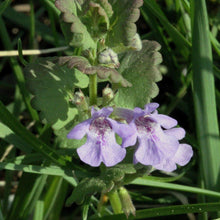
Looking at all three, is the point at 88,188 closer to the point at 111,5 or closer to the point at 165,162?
the point at 165,162

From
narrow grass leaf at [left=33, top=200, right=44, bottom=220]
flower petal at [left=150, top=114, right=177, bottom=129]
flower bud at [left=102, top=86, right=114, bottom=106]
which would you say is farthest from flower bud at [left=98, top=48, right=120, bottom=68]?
narrow grass leaf at [left=33, top=200, right=44, bottom=220]

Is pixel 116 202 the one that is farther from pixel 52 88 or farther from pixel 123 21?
pixel 123 21

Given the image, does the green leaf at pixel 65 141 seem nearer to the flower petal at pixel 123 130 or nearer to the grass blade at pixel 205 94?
the flower petal at pixel 123 130

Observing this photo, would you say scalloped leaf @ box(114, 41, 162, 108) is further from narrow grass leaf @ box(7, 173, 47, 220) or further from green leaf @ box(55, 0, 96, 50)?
narrow grass leaf @ box(7, 173, 47, 220)

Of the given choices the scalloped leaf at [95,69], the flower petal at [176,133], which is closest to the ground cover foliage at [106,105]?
the scalloped leaf at [95,69]

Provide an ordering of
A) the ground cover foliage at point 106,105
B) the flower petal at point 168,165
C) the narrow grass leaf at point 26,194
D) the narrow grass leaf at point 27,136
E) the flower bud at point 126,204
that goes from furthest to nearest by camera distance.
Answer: the narrow grass leaf at point 26,194
the flower bud at point 126,204
the narrow grass leaf at point 27,136
the flower petal at point 168,165
the ground cover foliage at point 106,105

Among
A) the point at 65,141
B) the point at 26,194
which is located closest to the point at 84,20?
the point at 65,141

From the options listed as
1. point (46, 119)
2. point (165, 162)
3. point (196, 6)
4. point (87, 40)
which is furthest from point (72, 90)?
point (196, 6)
